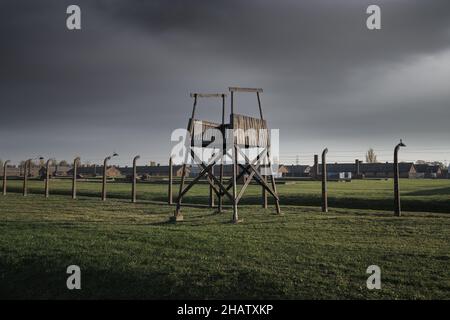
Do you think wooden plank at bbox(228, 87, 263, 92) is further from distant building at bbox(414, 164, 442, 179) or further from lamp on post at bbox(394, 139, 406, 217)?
distant building at bbox(414, 164, 442, 179)

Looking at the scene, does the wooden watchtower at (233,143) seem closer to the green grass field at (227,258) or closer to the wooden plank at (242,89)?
the wooden plank at (242,89)

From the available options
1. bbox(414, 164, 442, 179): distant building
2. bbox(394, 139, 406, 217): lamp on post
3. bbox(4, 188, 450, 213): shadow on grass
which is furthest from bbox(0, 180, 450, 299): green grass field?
bbox(414, 164, 442, 179): distant building

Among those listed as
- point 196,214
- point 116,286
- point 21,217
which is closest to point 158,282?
point 116,286

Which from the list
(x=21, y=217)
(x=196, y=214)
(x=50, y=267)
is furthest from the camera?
(x=196, y=214)

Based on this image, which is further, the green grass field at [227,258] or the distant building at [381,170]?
the distant building at [381,170]

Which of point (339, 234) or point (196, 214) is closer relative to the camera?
point (339, 234)

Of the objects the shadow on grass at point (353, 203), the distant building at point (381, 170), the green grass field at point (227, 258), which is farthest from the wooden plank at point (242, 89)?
the distant building at point (381, 170)

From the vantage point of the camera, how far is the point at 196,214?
15.7 metres

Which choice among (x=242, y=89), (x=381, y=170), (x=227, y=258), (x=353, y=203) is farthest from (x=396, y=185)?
(x=381, y=170)

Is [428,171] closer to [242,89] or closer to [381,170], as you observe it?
[381,170]
